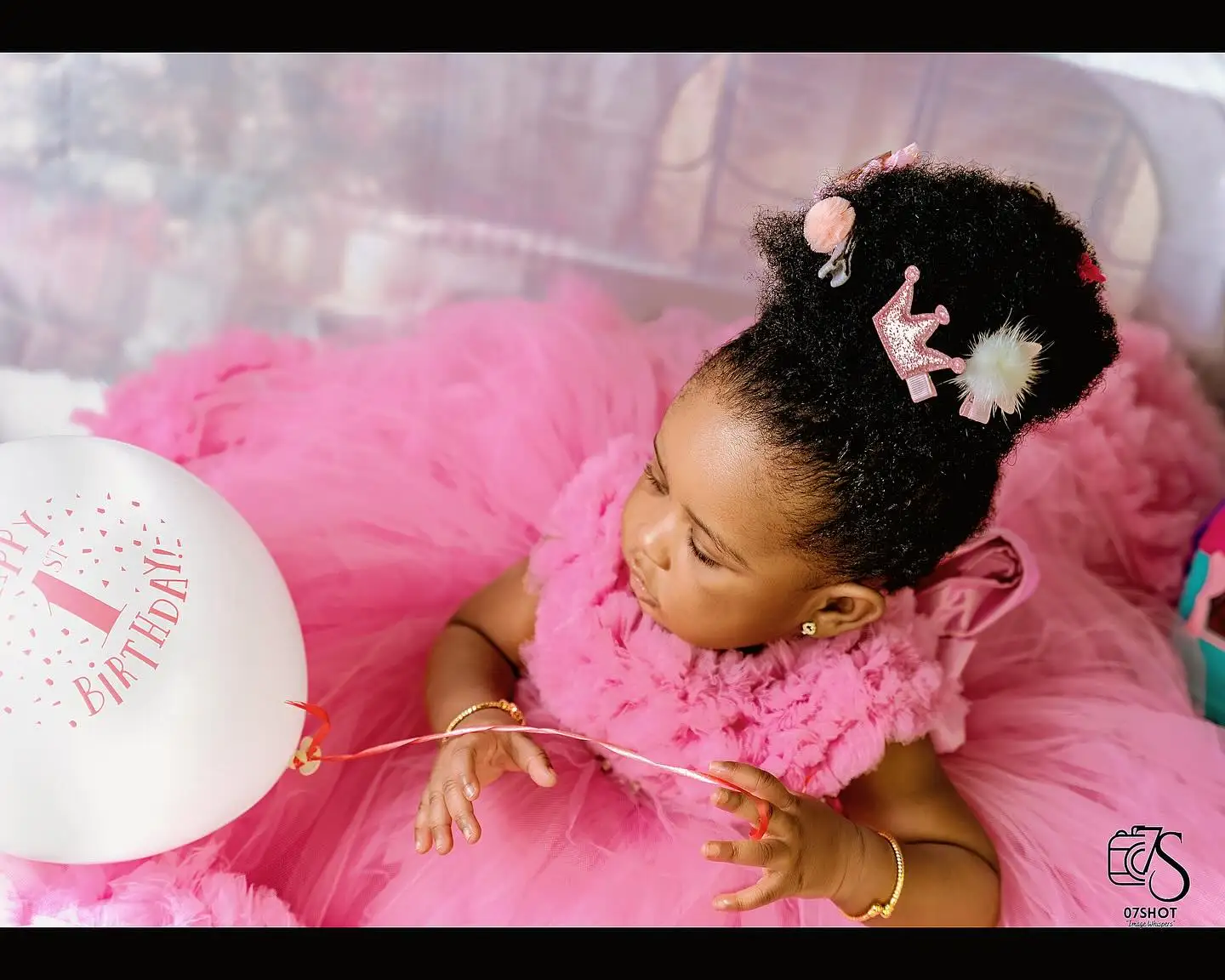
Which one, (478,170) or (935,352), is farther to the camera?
(478,170)

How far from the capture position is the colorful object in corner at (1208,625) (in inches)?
46.6

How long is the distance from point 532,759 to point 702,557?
22 cm

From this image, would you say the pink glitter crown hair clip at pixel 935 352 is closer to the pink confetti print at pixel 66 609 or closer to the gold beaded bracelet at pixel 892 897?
the gold beaded bracelet at pixel 892 897

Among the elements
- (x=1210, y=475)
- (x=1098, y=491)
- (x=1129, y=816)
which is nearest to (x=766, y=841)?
(x=1129, y=816)

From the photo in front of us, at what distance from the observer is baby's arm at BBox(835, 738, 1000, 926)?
88cm

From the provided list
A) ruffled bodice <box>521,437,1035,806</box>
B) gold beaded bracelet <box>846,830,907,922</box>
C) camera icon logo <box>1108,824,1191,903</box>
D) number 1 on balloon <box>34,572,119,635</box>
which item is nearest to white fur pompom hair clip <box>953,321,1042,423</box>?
ruffled bodice <box>521,437,1035,806</box>

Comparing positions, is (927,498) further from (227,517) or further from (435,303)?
(435,303)

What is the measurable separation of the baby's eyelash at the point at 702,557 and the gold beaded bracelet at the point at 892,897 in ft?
0.96

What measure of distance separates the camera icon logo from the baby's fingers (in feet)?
1.86

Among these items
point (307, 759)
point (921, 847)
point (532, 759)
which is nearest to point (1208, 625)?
point (921, 847)

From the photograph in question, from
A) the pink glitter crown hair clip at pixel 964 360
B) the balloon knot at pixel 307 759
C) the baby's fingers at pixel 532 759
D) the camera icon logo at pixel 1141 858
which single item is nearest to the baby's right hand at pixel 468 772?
the baby's fingers at pixel 532 759

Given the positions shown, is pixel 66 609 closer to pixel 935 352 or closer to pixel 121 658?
pixel 121 658

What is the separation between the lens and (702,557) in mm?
841

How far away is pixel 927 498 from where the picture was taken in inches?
30.8
